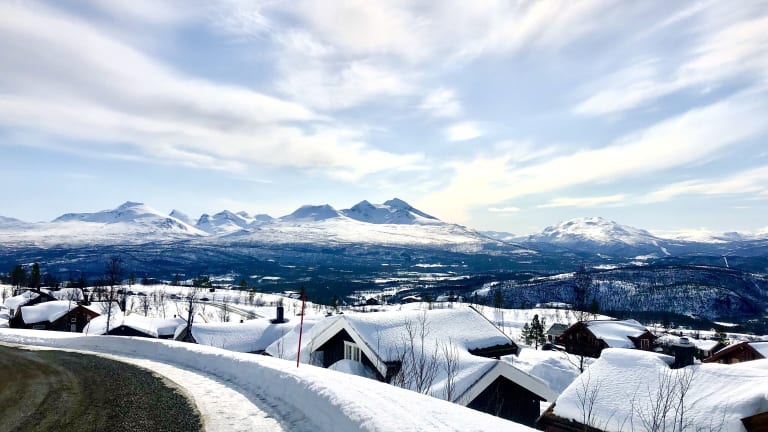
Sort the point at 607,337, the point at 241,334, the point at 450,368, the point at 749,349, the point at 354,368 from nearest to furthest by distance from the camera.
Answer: the point at 450,368 < the point at 354,368 < the point at 241,334 < the point at 749,349 < the point at 607,337

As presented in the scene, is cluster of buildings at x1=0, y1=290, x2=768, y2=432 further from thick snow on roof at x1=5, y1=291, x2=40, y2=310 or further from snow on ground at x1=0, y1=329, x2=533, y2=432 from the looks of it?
thick snow on roof at x1=5, y1=291, x2=40, y2=310

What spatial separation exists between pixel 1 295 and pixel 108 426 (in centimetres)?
17250

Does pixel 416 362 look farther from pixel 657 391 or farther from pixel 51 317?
pixel 51 317

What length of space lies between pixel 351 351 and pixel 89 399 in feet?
45.2

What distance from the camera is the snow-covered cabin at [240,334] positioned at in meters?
43.4

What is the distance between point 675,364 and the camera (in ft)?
55.3

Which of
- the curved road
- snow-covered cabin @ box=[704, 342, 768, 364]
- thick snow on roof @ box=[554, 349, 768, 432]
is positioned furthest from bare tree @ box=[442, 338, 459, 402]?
snow-covered cabin @ box=[704, 342, 768, 364]

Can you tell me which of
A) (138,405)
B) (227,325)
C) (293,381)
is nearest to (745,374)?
(293,381)

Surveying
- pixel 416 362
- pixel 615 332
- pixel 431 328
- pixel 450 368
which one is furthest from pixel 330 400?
pixel 615 332

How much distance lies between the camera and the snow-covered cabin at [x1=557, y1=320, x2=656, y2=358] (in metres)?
79.8

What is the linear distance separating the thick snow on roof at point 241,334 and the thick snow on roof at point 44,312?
3705cm

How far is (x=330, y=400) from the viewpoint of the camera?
9102mm

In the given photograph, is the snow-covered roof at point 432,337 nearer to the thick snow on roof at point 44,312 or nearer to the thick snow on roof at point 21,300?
the thick snow on roof at point 44,312

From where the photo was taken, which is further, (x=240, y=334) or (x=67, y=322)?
(x=67, y=322)
